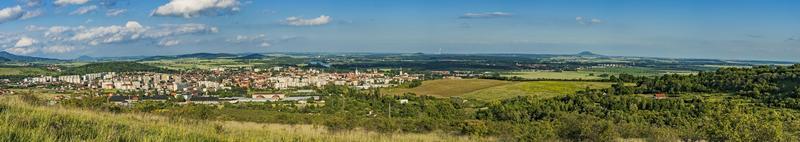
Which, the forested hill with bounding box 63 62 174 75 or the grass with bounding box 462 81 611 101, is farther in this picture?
the forested hill with bounding box 63 62 174 75

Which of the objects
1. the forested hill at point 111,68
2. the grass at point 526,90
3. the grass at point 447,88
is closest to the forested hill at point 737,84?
the grass at point 526,90

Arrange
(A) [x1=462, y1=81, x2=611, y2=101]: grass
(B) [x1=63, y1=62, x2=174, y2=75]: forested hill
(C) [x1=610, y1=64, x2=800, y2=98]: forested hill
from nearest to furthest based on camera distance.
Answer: (C) [x1=610, y1=64, x2=800, y2=98]: forested hill
(A) [x1=462, y1=81, x2=611, y2=101]: grass
(B) [x1=63, y1=62, x2=174, y2=75]: forested hill

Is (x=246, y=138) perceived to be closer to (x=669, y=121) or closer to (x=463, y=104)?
→ (x=669, y=121)

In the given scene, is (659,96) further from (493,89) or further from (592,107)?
(493,89)

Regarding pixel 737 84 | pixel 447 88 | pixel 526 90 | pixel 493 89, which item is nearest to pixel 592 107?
pixel 737 84

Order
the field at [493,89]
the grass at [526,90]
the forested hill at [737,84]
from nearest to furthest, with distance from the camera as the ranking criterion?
the forested hill at [737,84] → the grass at [526,90] → the field at [493,89]

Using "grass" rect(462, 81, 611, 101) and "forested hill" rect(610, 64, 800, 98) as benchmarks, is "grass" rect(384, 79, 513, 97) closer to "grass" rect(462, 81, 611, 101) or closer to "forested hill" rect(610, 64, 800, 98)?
"grass" rect(462, 81, 611, 101)

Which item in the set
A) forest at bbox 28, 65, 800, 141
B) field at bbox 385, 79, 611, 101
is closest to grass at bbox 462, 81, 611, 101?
field at bbox 385, 79, 611, 101

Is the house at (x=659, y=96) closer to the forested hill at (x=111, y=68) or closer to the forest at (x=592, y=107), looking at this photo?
the forest at (x=592, y=107)

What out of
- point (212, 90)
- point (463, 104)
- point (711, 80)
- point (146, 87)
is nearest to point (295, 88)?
point (212, 90)
